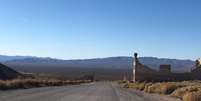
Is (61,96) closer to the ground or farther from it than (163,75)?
closer to the ground

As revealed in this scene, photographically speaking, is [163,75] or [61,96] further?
[163,75]

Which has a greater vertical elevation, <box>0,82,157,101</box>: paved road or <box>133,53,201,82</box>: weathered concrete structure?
<box>133,53,201,82</box>: weathered concrete structure

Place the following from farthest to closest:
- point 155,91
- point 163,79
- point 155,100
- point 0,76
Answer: point 0,76, point 163,79, point 155,91, point 155,100

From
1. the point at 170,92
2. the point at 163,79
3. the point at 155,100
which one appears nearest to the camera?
the point at 155,100

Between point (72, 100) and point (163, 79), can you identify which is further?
point (163, 79)

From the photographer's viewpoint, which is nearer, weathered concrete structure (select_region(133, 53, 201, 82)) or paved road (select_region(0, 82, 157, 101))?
paved road (select_region(0, 82, 157, 101))

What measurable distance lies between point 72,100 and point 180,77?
54660mm

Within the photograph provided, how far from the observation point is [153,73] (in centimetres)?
8312

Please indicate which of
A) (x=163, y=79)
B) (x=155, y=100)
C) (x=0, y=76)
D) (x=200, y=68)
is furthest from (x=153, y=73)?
(x=155, y=100)

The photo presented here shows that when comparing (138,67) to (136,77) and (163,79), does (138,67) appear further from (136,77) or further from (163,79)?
(163,79)

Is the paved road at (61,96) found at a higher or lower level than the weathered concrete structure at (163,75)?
lower

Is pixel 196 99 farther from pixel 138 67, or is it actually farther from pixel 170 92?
pixel 138 67

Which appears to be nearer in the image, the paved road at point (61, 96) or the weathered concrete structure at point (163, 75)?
the paved road at point (61, 96)

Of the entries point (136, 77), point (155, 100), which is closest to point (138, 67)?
point (136, 77)
